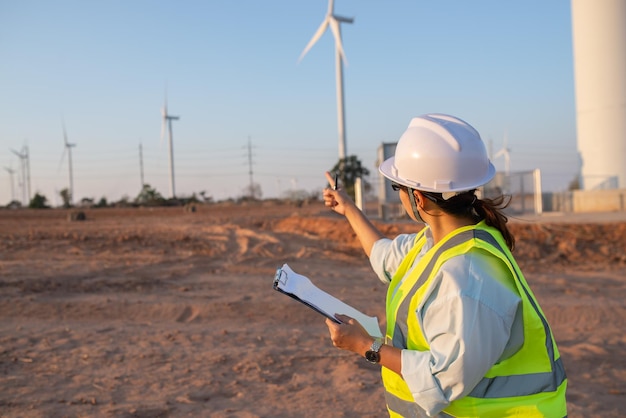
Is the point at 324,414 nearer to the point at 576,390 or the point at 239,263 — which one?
the point at 576,390

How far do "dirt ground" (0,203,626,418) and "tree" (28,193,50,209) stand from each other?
27254 millimetres

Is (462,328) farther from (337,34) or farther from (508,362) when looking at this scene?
(337,34)

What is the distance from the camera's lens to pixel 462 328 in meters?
1.54

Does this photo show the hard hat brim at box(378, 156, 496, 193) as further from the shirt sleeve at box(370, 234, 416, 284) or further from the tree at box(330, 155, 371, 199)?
the tree at box(330, 155, 371, 199)

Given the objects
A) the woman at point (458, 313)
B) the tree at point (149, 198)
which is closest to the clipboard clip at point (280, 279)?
the woman at point (458, 313)

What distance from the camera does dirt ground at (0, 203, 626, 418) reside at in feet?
14.5

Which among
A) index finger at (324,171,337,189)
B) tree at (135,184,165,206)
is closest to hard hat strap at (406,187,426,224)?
index finger at (324,171,337,189)

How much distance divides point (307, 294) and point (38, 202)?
4059 cm

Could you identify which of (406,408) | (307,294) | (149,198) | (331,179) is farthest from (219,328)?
(149,198)

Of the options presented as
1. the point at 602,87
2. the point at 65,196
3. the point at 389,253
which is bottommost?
the point at 389,253

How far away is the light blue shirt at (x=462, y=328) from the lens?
5.06 feet

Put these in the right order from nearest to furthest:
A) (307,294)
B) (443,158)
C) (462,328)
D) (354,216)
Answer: (462,328)
(443,158)
(307,294)
(354,216)

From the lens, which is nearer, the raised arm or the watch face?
the watch face

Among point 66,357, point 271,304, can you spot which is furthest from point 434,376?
point 271,304
